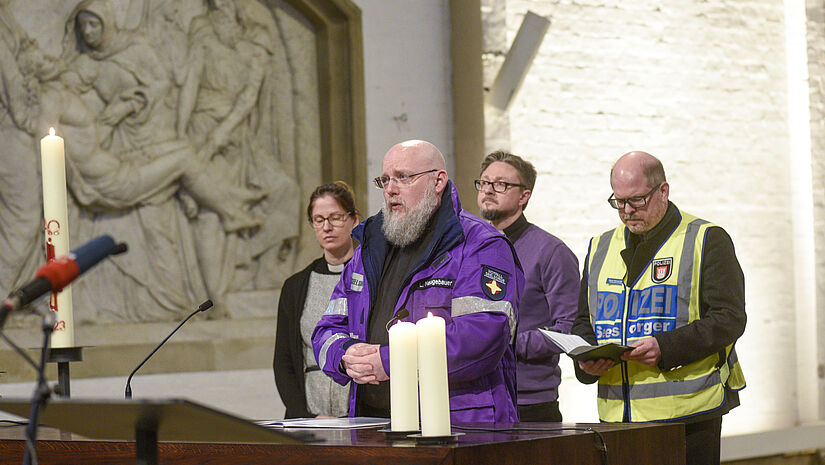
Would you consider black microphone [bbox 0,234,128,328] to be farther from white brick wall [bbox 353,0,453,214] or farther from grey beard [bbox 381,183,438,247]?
white brick wall [bbox 353,0,453,214]

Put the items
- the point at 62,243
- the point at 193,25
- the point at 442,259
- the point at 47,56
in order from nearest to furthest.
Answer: the point at 62,243 → the point at 442,259 → the point at 47,56 → the point at 193,25

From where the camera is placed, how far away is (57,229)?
2832mm

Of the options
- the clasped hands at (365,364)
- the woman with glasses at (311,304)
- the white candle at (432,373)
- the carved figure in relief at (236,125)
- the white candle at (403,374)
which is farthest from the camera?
the carved figure in relief at (236,125)

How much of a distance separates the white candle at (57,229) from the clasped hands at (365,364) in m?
0.80

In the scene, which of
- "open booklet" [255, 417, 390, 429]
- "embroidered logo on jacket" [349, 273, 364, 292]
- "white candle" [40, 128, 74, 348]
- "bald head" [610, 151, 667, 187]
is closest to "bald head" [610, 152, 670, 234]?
"bald head" [610, 151, 667, 187]

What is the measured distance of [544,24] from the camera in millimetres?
7402

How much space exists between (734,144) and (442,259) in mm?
5856

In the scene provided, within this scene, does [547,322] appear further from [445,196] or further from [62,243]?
[62,243]

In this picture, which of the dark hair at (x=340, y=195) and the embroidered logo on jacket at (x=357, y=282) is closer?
the embroidered logo on jacket at (x=357, y=282)

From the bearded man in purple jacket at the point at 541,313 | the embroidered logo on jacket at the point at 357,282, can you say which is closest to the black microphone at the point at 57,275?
the embroidered logo on jacket at the point at 357,282

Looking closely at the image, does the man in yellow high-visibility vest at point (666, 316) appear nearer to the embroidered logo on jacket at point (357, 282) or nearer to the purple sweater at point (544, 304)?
the purple sweater at point (544, 304)

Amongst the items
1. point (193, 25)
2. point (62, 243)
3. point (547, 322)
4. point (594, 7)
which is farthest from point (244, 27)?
point (62, 243)

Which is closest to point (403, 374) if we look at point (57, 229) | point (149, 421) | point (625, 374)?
point (149, 421)

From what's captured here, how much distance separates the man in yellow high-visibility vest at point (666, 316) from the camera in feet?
12.6
